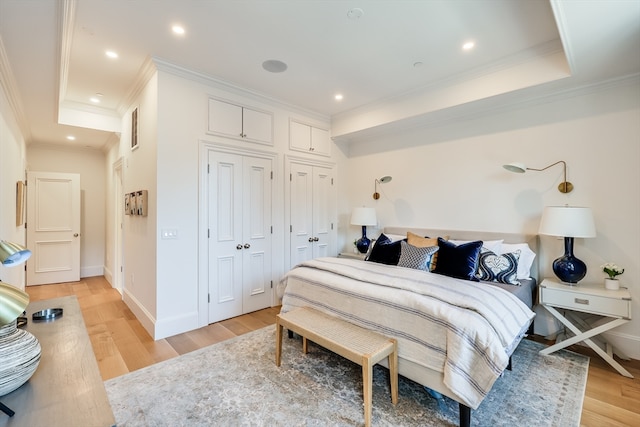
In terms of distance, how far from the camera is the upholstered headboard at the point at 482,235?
10.4ft

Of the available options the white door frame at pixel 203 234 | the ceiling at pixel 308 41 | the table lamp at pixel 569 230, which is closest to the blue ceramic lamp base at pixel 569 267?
the table lamp at pixel 569 230

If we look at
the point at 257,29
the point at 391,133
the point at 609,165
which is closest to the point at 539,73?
the point at 609,165

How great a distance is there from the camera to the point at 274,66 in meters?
3.18

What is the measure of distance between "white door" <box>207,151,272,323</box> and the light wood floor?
245 millimetres

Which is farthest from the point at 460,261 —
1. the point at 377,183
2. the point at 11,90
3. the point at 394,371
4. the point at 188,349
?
the point at 11,90

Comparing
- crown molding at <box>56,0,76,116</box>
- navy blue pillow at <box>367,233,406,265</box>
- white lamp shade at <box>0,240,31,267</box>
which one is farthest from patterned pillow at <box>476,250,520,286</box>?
crown molding at <box>56,0,76,116</box>

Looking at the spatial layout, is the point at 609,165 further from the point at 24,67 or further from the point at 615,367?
the point at 24,67

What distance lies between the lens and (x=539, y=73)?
2793 millimetres

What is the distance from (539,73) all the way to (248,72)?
9.76 ft

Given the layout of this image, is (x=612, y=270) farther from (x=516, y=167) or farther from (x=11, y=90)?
(x=11, y=90)

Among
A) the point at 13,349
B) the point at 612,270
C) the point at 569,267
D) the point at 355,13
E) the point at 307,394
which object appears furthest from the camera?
the point at 569,267

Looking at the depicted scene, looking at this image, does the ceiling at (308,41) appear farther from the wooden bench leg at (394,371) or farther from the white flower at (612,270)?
the wooden bench leg at (394,371)

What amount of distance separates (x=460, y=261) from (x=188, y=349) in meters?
2.81

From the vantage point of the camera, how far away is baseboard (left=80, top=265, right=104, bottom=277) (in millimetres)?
5889
